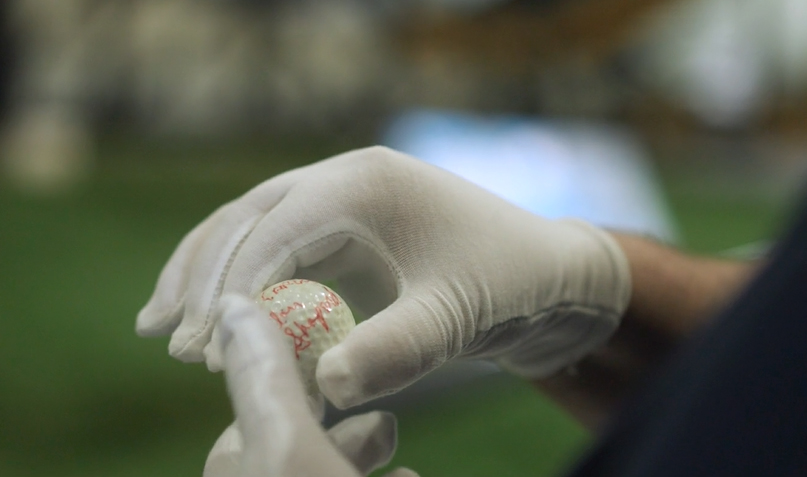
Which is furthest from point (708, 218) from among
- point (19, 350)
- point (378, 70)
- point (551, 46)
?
point (19, 350)

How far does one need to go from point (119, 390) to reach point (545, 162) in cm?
221

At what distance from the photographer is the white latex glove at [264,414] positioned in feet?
1.49

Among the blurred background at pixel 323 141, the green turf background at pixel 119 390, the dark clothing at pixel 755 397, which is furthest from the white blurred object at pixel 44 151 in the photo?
the dark clothing at pixel 755 397

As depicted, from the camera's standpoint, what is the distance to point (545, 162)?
10.9 ft

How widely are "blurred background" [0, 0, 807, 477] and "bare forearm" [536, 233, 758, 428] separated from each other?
315 mm

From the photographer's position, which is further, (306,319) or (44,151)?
(44,151)

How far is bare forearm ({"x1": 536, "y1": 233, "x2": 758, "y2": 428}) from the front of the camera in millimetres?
891

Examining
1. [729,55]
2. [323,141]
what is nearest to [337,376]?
[323,141]

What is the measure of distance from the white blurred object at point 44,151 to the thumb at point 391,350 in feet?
11.3

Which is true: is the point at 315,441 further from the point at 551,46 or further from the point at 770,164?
the point at 770,164

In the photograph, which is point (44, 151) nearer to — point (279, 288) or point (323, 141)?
point (323, 141)

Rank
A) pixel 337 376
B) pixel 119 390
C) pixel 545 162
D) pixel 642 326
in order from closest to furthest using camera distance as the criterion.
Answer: pixel 337 376 → pixel 642 326 → pixel 119 390 → pixel 545 162

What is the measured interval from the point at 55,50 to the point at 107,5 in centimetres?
58
